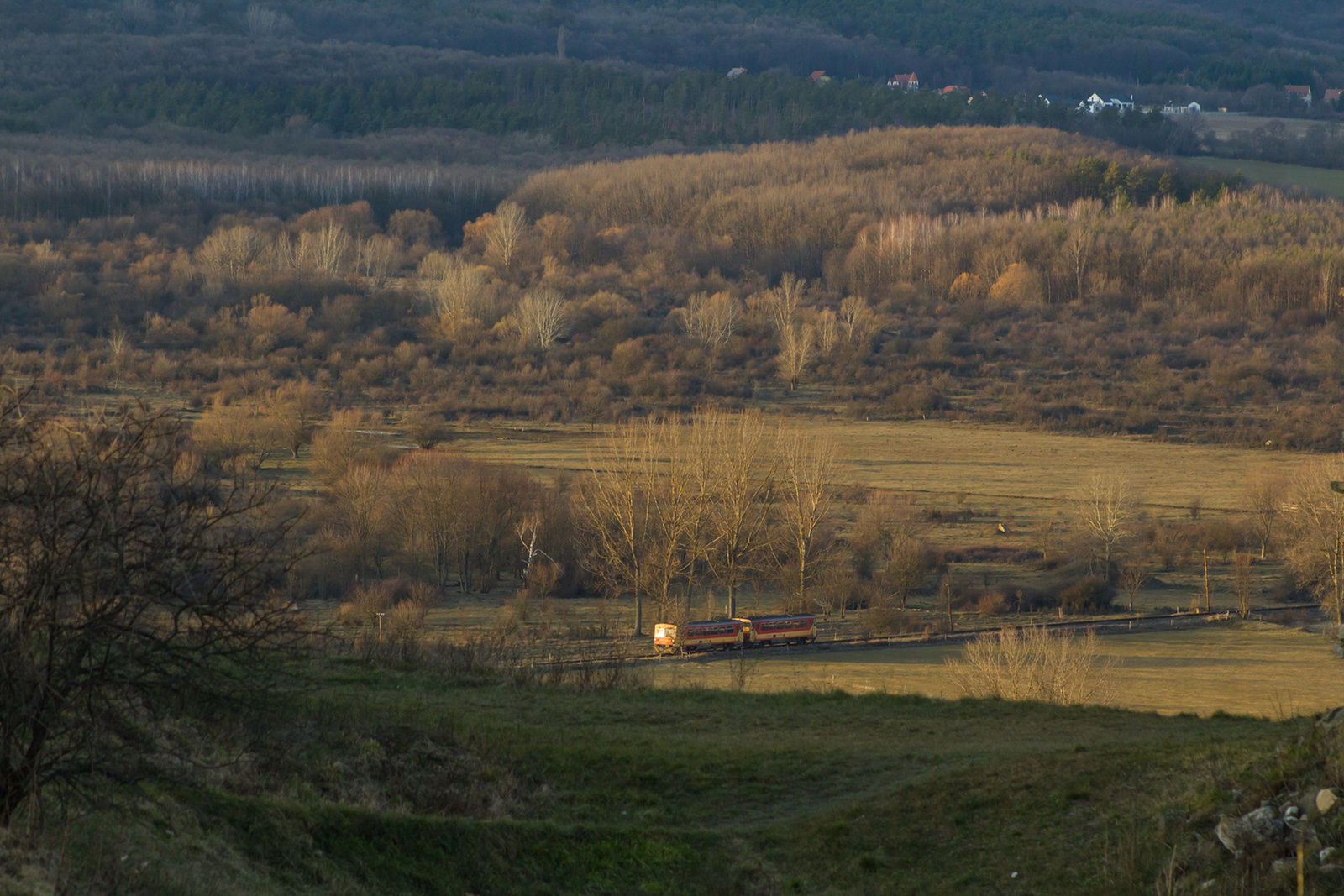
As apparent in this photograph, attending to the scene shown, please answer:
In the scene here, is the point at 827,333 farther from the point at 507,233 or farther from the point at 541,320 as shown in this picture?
the point at 507,233

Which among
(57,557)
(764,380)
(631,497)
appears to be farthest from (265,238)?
(57,557)

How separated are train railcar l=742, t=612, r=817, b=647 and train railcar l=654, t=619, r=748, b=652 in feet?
1.02

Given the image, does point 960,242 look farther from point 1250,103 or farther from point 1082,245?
point 1250,103

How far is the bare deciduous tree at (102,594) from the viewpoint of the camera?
8.62 metres

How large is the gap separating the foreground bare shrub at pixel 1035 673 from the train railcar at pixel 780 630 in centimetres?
639

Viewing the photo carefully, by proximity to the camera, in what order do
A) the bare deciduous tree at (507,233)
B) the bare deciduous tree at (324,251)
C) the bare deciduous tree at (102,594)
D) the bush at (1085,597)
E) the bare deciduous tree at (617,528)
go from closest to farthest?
1. the bare deciduous tree at (102,594)
2. the bare deciduous tree at (617,528)
3. the bush at (1085,597)
4. the bare deciduous tree at (324,251)
5. the bare deciduous tree at (507,233)

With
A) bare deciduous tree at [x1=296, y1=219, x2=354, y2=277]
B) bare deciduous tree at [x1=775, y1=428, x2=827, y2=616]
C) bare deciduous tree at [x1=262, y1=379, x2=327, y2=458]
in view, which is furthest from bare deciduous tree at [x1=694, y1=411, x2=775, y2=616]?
bare deciduous tree at [x1=296, y1=219, x2=354, y2=277]

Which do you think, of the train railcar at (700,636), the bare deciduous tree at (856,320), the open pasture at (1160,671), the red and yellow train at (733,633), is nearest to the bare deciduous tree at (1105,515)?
the open pasture at (1160,671)

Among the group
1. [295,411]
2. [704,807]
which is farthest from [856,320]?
[704,807]

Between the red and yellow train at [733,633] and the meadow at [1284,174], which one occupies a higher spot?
the meadow at [1284,174]

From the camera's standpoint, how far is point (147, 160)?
475 feet

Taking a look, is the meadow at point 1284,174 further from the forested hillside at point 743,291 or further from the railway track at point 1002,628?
the railway track at point 1002,628

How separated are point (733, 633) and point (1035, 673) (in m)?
11.3

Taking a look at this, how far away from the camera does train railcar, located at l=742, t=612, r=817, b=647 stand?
124ft
